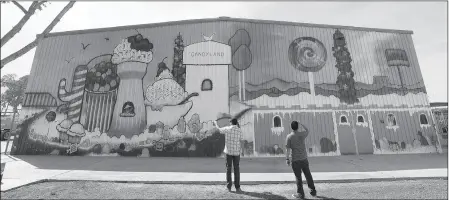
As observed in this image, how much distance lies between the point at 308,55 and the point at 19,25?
12298 millimetres

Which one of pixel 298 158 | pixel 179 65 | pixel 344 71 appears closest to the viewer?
pixel 298 158

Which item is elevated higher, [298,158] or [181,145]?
[181,145]

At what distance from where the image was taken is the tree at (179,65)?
1230cm

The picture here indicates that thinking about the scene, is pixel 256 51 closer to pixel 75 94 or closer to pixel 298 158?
pixel 298 158

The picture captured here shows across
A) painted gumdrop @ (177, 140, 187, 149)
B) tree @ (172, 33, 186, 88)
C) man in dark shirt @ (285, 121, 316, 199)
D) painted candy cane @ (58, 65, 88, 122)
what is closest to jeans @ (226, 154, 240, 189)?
man in dark shirt @ (285, 121, 316, 199)

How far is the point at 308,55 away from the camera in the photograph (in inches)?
510

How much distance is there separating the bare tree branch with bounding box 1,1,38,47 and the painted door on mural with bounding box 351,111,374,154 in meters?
13.8

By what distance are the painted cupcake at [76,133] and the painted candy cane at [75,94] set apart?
1.24 feet

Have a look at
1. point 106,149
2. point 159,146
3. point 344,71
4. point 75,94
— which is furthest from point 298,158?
point 75,94

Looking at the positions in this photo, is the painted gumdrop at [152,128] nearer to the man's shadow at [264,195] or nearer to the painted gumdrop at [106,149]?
the painted gumdrop at [106,149]

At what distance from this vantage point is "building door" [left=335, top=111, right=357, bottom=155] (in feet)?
38.9

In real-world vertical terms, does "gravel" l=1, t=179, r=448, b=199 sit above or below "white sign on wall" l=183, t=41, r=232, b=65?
below

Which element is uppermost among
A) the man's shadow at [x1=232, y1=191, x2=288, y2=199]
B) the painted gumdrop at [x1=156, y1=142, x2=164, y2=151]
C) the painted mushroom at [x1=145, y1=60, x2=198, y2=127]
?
the painted mushroom at [x1=145, y1=60, x2=198, y2=127]

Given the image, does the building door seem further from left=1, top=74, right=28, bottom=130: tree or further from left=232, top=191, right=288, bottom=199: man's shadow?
left=1, top=74, right=28, bottom=130: tree
